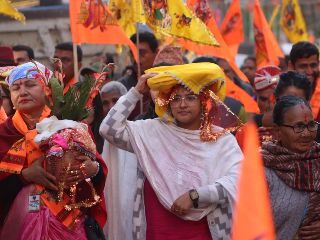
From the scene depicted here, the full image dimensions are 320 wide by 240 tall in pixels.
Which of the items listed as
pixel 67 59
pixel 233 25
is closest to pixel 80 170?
pixel 67 59

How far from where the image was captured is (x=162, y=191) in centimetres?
542

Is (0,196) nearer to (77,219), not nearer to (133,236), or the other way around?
(77,219)

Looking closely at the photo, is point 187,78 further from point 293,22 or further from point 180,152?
point 293,22

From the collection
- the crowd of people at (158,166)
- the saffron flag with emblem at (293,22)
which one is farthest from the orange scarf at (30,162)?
the saffron flag with emblem at (293,22)

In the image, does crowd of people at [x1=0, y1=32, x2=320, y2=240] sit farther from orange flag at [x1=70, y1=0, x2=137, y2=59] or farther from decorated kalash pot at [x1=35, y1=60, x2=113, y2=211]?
orange flag at [x1=70, y1=0, x2=137, y2=59]

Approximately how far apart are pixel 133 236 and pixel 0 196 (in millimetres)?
831

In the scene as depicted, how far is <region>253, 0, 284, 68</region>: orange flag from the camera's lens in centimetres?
1004

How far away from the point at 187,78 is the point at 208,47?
11.0 ft

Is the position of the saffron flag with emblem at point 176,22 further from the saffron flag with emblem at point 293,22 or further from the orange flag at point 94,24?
the saffron flag with emblem at point 293,22

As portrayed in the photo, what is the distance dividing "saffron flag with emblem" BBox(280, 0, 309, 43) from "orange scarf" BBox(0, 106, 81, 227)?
7794mm

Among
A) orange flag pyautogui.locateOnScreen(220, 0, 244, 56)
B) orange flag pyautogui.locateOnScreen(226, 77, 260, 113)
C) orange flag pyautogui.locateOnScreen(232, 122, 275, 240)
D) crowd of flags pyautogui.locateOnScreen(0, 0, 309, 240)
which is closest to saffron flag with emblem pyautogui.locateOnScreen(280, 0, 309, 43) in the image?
orange flag pyautogui.locateOnScreen(220, 0, 244, 56)

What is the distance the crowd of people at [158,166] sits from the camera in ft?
17.0

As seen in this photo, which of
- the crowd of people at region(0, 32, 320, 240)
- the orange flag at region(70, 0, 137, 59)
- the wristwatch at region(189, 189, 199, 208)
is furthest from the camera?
the orange flag at region(70, 0, 137, 59)

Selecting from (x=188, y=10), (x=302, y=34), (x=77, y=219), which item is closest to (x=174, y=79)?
(x=77, y=219)
